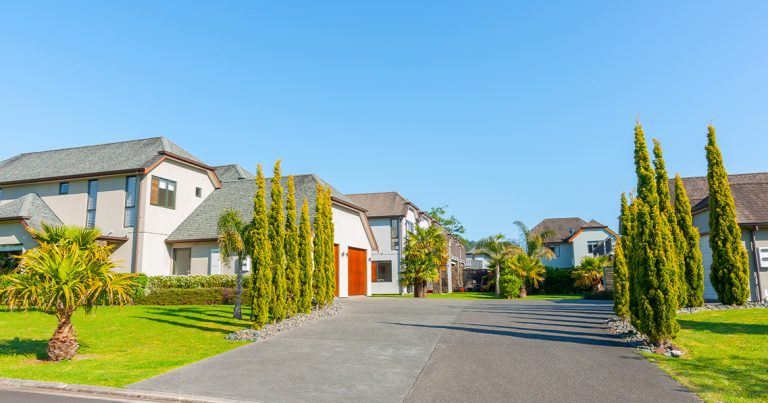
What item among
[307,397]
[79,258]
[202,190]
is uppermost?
[202,190]

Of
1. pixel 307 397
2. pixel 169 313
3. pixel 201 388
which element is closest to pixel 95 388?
pixel 201 388

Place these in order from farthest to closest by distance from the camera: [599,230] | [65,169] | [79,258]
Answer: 1. [599,230]
2. [65,169]
3. [79,258]

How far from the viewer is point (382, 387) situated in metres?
8.12

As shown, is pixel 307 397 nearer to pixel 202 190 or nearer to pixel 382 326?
pixel 382 326

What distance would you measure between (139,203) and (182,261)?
13.1 ft

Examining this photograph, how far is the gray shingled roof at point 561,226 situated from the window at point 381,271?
29.6m

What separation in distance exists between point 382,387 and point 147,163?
22.3 metres

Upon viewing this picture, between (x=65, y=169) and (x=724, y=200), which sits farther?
(x=65, y=169)

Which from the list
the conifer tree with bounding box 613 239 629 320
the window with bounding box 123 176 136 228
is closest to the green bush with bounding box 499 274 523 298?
the conifer tree with bounding box 613 239 629 320

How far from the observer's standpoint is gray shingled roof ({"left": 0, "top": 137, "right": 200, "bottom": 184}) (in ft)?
86.5

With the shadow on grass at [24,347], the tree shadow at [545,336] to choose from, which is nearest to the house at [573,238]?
the tree shadow at [545,336]

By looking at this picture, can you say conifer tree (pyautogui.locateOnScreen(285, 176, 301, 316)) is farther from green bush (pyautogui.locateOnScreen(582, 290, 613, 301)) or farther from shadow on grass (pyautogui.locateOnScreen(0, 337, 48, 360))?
Answer: green bush (pyautogui.locateOnScreen(582, 290, 613, 301))

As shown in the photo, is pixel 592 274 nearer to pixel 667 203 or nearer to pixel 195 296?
pixel 667 203

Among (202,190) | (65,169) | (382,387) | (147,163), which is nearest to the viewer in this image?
(382,387)
